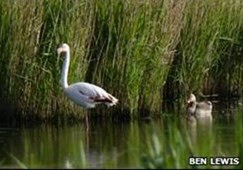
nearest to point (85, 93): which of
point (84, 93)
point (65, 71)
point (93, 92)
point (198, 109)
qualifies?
point (84, 93)

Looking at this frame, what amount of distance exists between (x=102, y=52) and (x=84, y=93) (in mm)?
1233

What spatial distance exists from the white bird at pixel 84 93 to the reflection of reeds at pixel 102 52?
0.34 m

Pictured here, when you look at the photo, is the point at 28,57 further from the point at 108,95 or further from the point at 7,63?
the point at 108,95

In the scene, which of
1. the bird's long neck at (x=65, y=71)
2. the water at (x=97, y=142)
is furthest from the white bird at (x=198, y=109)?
the bird's long neck at (x=65, y=71)

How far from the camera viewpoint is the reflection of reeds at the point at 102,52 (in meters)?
15.7

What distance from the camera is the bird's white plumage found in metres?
15.3

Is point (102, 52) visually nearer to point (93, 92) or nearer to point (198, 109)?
point (93, 92)

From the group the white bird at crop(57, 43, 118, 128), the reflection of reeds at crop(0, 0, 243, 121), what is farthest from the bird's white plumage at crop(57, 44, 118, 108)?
the reflection of reeds at crop(0, 0, 243, 121)

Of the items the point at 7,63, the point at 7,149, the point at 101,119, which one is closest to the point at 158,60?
the point at 101,119

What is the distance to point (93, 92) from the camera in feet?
50.7

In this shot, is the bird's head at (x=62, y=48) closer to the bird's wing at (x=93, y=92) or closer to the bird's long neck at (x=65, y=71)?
the bird's long neck at (x=65, y=71)

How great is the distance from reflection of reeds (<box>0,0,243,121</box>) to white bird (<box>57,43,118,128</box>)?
1.11 feet

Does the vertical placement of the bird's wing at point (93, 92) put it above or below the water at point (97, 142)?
above

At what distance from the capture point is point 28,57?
15781mm
